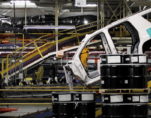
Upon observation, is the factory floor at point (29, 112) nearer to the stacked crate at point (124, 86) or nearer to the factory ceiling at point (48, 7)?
the stacked crate at point (124, 86)

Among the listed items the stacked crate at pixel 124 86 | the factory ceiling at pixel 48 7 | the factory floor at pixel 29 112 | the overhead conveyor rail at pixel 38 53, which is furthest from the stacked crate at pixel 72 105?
the factory ceiling at pixel 48 7

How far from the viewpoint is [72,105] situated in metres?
7.77

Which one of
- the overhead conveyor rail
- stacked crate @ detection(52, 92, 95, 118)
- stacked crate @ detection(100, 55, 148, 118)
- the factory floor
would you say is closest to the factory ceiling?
the overhead conveyor rail

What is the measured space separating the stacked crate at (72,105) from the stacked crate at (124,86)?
0.58m

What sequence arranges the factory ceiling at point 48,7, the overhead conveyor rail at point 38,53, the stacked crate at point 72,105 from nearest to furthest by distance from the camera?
the stacked crate at point 72,105 < the overhead conveyor rail at point 38,53 < the factory ceiling at point 48,7

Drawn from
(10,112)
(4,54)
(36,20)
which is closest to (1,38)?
(4,54)

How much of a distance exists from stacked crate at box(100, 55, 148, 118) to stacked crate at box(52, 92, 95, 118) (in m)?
0.58

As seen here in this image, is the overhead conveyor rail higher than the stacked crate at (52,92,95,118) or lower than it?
higher

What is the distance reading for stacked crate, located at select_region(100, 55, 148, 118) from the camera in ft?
23.6

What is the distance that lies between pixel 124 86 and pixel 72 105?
1.25m

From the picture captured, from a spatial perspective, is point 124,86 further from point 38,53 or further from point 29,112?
point 38,53

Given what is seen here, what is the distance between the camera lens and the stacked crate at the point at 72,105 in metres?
7.76

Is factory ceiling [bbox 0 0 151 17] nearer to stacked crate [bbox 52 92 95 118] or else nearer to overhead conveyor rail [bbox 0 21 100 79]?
overhead conveyor rail [bbox 0 21 100 79]

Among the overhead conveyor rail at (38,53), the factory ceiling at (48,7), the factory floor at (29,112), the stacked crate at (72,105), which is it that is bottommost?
the factory floor at (29,112)
